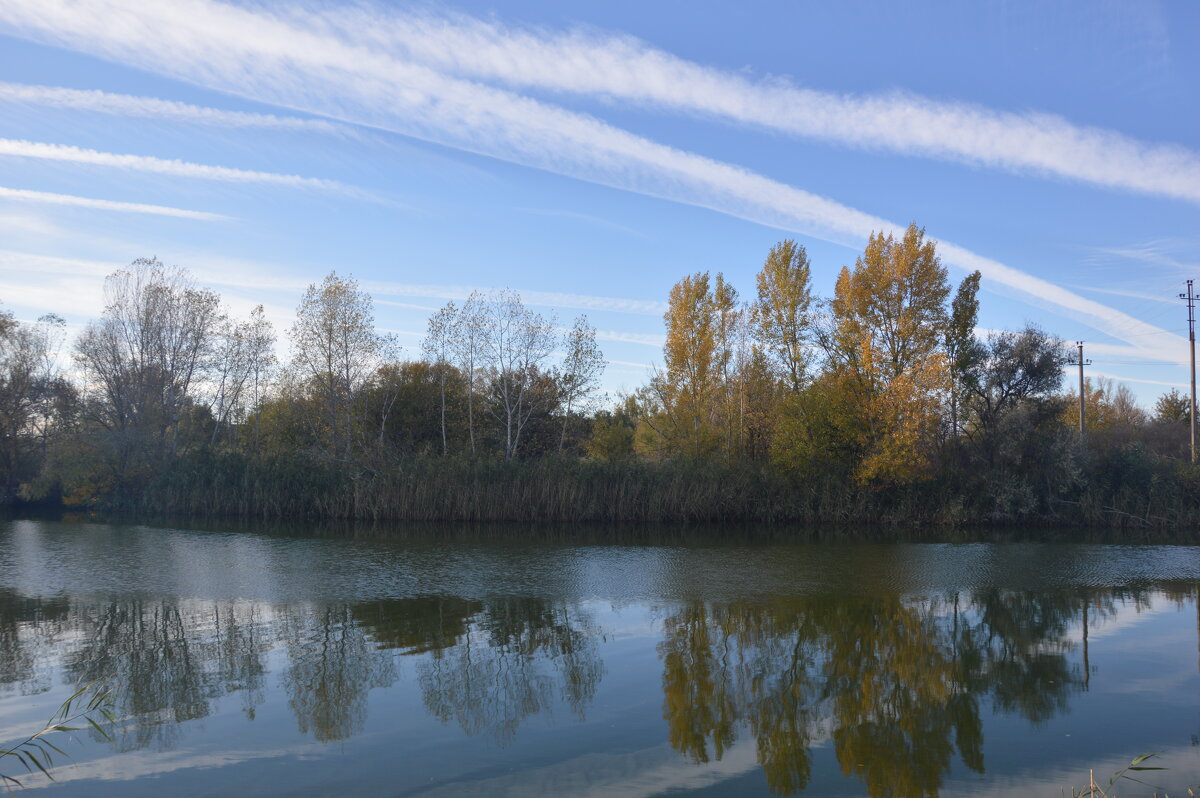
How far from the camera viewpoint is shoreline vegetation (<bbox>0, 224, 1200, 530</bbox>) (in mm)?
28500

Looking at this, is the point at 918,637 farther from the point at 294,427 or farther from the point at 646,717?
the point at 294,427

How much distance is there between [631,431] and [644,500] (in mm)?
13622

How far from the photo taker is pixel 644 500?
2889cm

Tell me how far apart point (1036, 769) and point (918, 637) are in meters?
4.77

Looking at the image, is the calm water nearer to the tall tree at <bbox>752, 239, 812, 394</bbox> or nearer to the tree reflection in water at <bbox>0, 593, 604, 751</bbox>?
the tree reflection in water at <bbox>0, 593, 604, 751</bbox>

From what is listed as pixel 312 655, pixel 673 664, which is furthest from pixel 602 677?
pixel 312 655

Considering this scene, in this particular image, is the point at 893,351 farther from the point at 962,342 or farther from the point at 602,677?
the point at 602,677

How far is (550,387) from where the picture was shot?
3875 centimetres

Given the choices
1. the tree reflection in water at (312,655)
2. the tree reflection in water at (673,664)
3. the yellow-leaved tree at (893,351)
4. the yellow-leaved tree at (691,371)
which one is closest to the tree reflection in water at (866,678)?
the tree reflection in water at (673,664)

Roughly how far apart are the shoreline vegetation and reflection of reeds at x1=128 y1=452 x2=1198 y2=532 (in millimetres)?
82

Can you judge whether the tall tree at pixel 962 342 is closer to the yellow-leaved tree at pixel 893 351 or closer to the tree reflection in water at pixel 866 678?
the yellow-leaved tree at pixel 893 351

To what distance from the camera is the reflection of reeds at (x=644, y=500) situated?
2811 cm

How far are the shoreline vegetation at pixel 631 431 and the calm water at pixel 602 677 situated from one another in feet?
37.2

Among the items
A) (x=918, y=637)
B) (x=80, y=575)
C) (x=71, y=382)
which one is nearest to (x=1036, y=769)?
(x=918, y=637)
